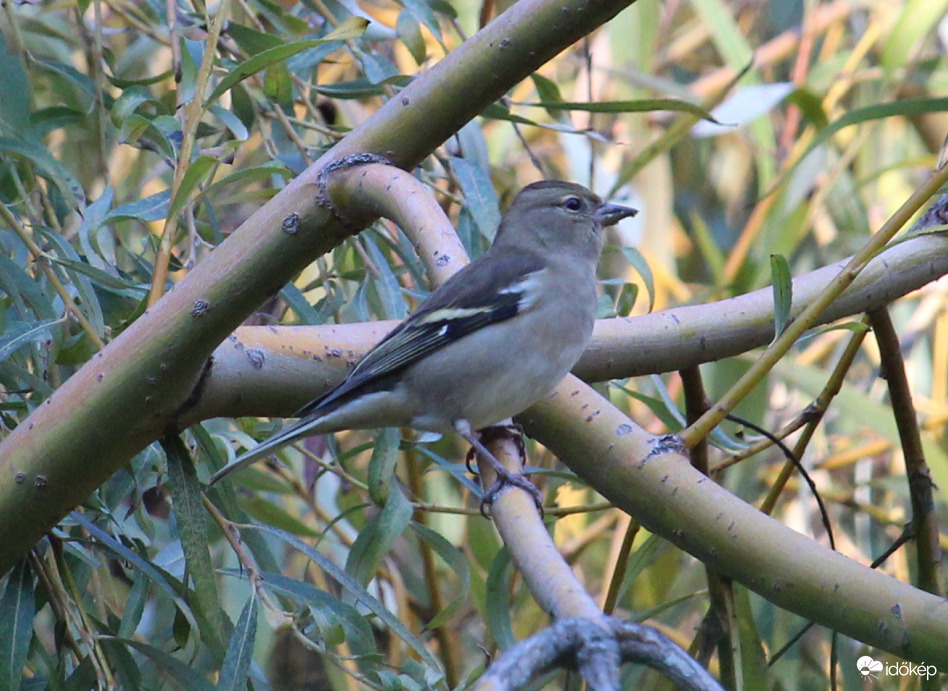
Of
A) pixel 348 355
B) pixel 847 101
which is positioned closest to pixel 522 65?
pixel 348 355

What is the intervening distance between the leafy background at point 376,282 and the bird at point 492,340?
87 millimetres

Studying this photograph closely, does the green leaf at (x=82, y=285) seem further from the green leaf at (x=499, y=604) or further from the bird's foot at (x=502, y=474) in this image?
the green leaf at (x=499, y=604)

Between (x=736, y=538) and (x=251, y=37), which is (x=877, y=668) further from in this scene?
(x=251, y=37)

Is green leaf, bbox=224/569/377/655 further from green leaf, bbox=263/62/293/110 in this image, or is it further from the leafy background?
green leaf, bbox=263/62/293/110

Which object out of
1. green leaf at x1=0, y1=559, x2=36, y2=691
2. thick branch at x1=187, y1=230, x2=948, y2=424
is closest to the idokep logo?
thick branch at x1=187, y1=230, x2=948, y2=424

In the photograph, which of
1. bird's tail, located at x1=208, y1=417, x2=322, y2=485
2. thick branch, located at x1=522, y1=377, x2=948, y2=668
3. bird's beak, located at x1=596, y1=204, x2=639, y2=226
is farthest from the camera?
bird's beak, located at x1=596, y1=204, x2=639, y2=226

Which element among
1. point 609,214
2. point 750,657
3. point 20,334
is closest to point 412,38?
point 609,214

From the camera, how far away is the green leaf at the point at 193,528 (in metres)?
1.83

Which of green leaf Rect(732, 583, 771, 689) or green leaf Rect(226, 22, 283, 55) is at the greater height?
green leaf Rect(226, 22, 283, 55)

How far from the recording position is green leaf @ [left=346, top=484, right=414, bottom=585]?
2.24 metres

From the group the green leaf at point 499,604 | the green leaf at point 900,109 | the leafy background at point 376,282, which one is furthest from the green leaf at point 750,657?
the green leaf at point 900,109

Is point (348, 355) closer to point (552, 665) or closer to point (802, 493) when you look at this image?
point (552, 665)

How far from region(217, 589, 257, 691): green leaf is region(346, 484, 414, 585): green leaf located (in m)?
0.38

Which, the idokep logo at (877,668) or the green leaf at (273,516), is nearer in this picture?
the idokep logo at (877,668)
